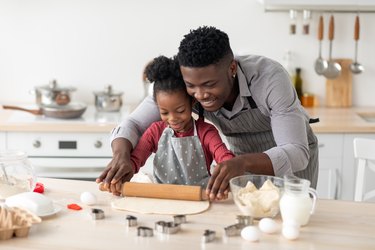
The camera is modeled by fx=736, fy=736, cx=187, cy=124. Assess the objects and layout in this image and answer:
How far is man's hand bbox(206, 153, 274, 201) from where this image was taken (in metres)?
2.11

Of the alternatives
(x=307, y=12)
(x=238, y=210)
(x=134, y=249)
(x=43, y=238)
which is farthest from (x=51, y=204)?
(x=307, y=12)

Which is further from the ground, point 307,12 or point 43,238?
point 307,12

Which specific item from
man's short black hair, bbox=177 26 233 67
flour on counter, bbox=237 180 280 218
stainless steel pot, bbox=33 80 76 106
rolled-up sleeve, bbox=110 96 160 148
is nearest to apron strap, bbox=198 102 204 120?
rolled-up sleeve, bbox=110 96 160 148

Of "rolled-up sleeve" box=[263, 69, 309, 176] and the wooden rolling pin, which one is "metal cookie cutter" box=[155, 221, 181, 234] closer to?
the wooden rolling pin

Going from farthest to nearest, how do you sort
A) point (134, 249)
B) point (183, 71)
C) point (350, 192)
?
1. point (350, 192)
2. point (183, 71)
3. point (134, 249)

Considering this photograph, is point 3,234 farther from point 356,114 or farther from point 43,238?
point 356,114

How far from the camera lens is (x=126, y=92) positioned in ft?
13.5

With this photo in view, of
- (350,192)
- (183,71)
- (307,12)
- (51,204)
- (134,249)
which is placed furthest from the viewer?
(307,12)

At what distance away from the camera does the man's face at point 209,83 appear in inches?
86.1

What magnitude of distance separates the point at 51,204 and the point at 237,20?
2222 mm

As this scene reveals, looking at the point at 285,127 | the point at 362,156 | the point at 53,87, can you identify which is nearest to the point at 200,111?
the point at 285,127

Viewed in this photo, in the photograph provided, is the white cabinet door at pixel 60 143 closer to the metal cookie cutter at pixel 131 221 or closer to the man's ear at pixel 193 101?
the man's ear at pixel 193 101

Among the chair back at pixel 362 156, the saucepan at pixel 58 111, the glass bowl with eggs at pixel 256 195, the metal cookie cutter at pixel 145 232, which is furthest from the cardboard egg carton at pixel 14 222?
the saucepan at pixel 58 111

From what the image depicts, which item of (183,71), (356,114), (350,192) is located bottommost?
(350,192)
